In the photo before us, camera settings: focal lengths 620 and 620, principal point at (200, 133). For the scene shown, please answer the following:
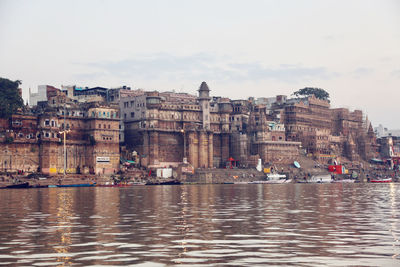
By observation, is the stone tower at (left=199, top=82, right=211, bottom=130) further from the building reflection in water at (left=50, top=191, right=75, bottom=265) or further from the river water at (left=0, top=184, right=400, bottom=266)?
the river water at (left=0, top=184, right=400, bottom=266)

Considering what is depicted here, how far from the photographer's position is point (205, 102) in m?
154

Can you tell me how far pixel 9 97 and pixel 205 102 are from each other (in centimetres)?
4863

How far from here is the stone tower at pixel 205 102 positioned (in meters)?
152

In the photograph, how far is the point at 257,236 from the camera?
25.9 metres

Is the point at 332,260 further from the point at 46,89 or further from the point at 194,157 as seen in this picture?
the point at 46,89

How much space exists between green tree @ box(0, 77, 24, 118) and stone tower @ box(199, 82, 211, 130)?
44.6 metres

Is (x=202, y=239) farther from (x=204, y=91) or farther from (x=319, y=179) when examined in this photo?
(x=319, y=179)

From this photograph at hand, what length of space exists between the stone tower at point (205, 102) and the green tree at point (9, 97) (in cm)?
4463

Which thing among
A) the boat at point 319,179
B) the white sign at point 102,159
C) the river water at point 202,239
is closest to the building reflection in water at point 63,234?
the river water at point 202,239

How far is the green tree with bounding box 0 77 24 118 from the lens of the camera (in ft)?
397

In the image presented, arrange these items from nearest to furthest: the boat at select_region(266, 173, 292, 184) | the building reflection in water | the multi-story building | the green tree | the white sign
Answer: the building reflection in water
the multi-story building
the green tree
the white sign
the boat at select_region(266, 173, 292, 184)

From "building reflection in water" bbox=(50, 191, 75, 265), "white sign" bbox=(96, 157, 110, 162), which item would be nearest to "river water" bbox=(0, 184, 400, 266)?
"building reflection in water" bbox=(50, 191, 75, 265)

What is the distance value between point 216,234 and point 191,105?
416 ft

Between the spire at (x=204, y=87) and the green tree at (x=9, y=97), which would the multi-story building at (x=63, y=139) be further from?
the spire at (x=204, y=87)
